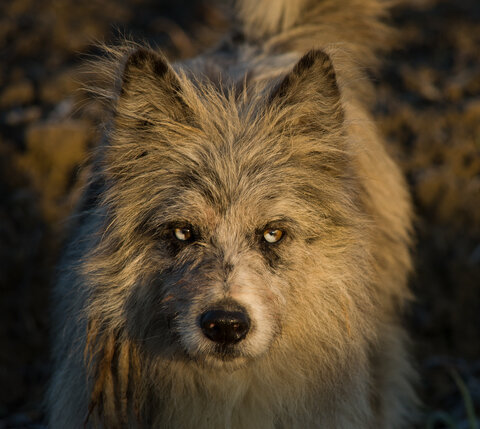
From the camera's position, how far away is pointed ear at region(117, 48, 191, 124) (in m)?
2.79

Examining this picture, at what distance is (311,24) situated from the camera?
13.8 ft

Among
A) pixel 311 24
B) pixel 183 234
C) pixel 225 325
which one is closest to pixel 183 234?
pixel 183 234

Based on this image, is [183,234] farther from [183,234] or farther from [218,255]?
[218,255]

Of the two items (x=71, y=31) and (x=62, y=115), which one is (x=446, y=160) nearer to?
(x=62, y=115)

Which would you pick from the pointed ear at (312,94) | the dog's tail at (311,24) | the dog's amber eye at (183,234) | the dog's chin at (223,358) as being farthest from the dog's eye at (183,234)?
the dog's tail at (311,24)

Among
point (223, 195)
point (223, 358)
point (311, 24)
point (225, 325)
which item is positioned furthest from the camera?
point (311, 24)

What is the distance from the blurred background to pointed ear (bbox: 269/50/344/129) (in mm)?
1049

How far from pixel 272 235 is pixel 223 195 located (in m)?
0.27

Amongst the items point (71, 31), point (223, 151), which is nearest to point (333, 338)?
point (223, 151)

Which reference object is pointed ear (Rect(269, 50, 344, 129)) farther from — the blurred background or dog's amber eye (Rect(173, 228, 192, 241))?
the blurred background

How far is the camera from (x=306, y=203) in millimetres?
2883

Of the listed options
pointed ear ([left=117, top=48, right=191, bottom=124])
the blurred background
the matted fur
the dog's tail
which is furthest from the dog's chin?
the dog's tail

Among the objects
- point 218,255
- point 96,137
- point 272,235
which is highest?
point 96,137

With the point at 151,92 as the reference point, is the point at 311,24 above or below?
above
